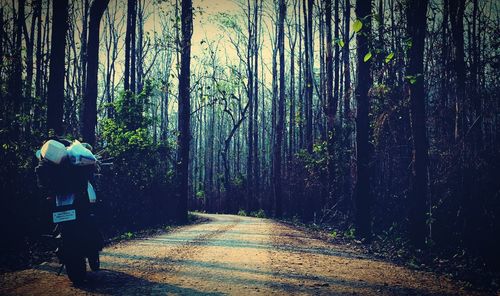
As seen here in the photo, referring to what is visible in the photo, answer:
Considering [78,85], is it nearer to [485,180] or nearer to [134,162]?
[134,162]

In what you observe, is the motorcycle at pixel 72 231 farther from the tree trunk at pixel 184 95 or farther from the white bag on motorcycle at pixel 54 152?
the tree trunk at pixel 184 95

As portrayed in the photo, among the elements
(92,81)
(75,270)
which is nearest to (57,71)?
(92,81)

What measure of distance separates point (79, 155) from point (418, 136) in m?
6.40

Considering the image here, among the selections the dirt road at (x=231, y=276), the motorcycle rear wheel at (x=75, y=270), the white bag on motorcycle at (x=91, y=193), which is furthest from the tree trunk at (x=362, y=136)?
the motorcycle rear wheel at (x=75, y=270)

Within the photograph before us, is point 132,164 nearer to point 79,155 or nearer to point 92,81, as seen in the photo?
point 92,81

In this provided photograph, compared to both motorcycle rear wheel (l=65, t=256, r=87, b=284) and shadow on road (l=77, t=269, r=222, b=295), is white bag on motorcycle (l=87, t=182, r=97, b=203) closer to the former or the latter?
motorcycle rear wheel (l=65, t=256, r=87, b=284)

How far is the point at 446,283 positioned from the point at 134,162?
1003 centimetres

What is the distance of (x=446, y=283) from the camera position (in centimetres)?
484

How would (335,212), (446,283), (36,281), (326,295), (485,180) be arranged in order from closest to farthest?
(326,295) → (36,281) → (446,283) → (485,180) → (335,212)

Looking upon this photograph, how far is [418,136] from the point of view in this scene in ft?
25.3

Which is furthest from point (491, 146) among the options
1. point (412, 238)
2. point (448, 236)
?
point (412, 238)

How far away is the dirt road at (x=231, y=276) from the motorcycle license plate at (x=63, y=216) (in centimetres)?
69

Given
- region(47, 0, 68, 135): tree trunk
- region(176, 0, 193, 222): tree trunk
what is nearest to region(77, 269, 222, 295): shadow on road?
region(47, 0, 68, 135): tree trunk

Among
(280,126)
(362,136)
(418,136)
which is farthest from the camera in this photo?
(280,126)
